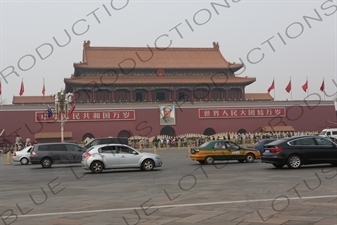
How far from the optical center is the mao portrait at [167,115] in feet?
151

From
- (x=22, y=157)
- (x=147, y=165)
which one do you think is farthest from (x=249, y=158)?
(x=22, y=157)

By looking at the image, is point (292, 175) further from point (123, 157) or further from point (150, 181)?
point (123, 157)

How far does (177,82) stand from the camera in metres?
48.0

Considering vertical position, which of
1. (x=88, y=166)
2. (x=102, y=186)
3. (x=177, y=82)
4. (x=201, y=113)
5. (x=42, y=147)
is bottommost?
(x=102, y=186)

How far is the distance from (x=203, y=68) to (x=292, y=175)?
37273 millimetres

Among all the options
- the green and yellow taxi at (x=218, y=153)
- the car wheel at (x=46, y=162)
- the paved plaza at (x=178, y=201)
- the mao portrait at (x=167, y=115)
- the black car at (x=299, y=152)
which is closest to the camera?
the paved plaza at (x=178, y=201)

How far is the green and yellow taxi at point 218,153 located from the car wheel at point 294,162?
4.24 m

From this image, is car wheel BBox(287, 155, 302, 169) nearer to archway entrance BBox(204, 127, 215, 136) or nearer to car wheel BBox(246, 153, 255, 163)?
car wheel BBox(246, 153, 255, 163)

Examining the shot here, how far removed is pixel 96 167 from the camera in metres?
16.2

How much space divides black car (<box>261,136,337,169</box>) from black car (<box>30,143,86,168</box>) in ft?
30.7

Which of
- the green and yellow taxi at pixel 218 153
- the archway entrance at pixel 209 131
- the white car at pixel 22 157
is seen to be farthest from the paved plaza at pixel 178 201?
the archway entrance at pixel 209 131

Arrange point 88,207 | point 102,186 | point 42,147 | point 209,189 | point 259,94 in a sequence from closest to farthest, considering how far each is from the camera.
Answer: point 88,207, point 209,189, point 102,186, point 42,147, point 259,94

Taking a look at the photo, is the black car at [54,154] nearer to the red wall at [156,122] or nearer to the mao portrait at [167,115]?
the red wall at [156,122]

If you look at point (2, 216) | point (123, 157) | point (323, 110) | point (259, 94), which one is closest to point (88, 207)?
point (2, 216)
